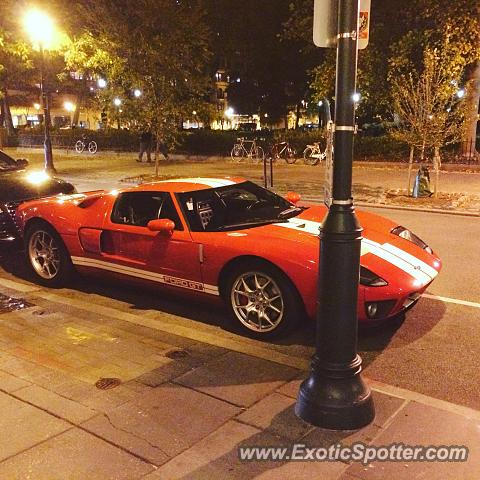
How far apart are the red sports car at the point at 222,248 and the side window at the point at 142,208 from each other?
0.04 ft

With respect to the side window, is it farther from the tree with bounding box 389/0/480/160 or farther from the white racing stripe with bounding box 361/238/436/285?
the tree with bounding box 389/0/480/160

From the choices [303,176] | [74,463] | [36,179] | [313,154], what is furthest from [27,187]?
[313,154]

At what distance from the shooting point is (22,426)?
363 cm

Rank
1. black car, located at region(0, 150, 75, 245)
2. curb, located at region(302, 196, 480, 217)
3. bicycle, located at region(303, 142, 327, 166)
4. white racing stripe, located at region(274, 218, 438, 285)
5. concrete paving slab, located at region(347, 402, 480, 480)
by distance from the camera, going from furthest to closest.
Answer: bicycle, located at region(303, 142, 327, 166)
curb, located at region(302, 196, 480, 217)
black car, located at region(0, 150, 75, 245)
white racing stripe, located at region(274, 218, 438, 285)
concrete paving slab, located at region(347, 402, 480, 480)

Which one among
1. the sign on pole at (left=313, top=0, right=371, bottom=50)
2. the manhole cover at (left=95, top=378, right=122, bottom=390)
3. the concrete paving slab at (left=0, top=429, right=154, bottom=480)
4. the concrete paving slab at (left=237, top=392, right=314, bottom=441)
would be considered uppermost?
the sign on pole at (left=313, top=0, right=371, bottom=50)

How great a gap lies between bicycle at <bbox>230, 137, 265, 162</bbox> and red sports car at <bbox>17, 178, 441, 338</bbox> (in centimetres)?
1893

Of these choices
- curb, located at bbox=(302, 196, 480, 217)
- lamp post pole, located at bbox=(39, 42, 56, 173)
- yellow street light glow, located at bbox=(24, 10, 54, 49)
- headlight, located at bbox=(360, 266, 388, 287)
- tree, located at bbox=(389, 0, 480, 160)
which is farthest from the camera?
tree, located at bbox=(389, 0, 480, 160)

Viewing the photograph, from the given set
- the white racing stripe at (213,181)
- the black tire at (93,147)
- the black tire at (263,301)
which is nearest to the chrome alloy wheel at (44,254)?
the white racing stripe at (213,181)

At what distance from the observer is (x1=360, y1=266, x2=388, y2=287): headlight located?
4.71 m

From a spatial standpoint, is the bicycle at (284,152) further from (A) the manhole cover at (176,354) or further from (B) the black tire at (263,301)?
(A) the manhole cover at (176,354)

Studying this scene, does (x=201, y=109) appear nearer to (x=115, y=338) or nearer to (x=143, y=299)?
(x=143, y=299)

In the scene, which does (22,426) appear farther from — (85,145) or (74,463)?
(85,145)

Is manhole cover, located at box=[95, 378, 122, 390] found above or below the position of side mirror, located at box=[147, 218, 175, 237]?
below

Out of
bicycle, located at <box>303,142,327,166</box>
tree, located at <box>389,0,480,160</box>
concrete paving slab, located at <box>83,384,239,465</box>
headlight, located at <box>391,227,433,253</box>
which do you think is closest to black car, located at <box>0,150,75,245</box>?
concrete paving slab, located at <box>83,384,239,465</box>
